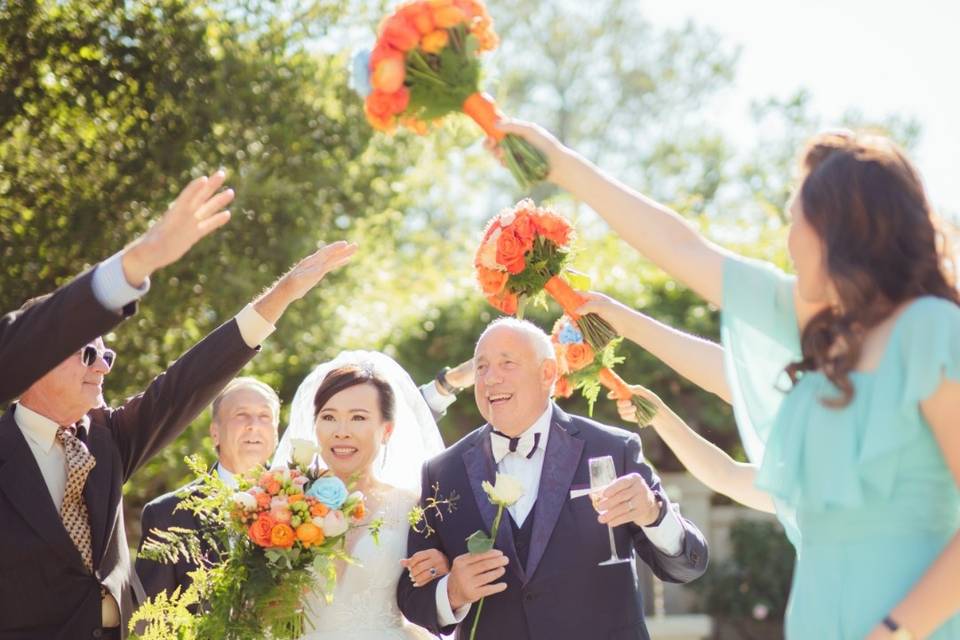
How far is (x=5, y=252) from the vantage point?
8.80 m

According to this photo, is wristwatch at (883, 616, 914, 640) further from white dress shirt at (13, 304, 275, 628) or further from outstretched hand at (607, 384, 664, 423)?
white dress shirt at (13, 304, 275, 628)

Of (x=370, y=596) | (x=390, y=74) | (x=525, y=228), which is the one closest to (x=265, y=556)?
(x=370, y=596)

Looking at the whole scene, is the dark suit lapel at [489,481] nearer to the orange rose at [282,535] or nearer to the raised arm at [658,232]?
the orange rose at [282,535]

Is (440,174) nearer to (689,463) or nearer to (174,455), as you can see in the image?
(174,455)

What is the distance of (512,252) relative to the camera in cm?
502

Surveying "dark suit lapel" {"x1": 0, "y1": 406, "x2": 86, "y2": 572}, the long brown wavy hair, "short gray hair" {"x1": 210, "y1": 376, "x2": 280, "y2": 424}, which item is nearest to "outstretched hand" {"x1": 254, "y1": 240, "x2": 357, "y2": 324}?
"dark suit lapel" {"x1": 0, "y1": 406, "x2": 86, "y2": 572}

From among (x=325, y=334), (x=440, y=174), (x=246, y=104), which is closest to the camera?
(x=246, y=104)

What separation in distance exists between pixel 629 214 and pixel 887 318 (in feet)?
2.27

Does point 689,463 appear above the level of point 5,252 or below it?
below

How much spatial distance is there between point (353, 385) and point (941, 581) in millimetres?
3053

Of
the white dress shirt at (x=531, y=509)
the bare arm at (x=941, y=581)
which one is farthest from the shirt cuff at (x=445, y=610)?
the bare arm at (x=941, y=581)

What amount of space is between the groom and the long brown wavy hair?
1553 mm

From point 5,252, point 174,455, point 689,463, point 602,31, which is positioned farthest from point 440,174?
point 602,31

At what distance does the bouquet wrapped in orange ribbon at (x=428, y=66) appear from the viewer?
3.36 metres
